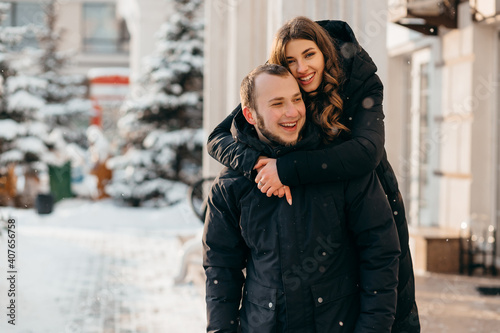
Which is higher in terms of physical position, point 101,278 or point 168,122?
point 168,122

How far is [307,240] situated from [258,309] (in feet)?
1.11

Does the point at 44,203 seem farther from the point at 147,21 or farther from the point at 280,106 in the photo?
the point at 280,106

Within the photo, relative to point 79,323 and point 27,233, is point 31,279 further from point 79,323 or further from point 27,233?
point 27,233

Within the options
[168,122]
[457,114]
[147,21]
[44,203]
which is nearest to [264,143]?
[457,114]

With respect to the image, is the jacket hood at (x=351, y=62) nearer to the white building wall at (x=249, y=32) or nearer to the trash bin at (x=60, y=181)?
the white building wall at (x=249, y=32)

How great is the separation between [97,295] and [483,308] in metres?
4.02

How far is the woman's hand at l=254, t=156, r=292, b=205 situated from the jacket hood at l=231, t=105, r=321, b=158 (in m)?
0.07

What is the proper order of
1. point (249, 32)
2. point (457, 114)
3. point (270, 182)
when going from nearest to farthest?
point (270, 182) → point (457, 114) → point (249, 32)

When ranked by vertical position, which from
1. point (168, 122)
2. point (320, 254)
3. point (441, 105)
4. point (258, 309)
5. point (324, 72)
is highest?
point (168, 122)

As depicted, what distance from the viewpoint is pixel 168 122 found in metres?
17.5

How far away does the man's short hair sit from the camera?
242 cm

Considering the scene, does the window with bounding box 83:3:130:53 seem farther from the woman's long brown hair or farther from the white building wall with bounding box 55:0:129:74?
the woman's long brown hair

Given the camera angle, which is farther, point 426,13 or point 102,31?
point 102,31

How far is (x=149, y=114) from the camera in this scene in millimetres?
17484
